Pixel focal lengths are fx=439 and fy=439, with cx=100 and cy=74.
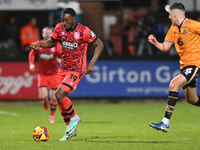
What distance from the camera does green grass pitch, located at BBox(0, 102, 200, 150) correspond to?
7266 mm

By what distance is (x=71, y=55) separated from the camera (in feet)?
26.8

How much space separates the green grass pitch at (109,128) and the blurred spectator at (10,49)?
1.99 m

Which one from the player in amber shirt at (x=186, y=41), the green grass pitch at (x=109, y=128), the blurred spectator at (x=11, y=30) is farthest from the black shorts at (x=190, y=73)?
the blurred spectator at (x=11, y=30)

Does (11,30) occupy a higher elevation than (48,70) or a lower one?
higher

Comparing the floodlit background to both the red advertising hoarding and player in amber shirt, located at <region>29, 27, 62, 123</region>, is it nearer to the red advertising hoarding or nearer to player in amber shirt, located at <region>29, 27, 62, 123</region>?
the red advertising hoarding

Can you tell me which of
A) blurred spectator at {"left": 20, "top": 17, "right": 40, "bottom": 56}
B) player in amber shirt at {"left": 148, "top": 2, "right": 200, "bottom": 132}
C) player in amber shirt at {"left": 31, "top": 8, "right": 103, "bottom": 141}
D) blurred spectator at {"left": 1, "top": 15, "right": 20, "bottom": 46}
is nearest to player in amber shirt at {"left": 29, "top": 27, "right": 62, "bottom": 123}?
player in amber shirt at {"left": 31, "top": 8, "right": 103, "bottom": 141}

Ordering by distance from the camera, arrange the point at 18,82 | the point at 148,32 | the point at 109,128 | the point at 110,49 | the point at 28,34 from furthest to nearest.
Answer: the point at 110,49
the point at 148,32
the point at 28,34
the point at 18,82
the point at 109,128

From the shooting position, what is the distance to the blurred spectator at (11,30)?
16.9 meters

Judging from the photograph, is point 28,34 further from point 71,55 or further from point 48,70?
point 71,55

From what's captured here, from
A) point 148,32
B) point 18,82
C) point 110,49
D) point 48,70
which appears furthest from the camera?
point 110,49

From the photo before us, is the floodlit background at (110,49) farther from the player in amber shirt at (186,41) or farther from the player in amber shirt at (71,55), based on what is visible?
the player in amber shirt at (186,41)

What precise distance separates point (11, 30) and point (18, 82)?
209cm

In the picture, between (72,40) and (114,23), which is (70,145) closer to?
(72,40)

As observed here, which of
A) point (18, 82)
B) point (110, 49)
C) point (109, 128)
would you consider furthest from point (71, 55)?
point (110, 49)
